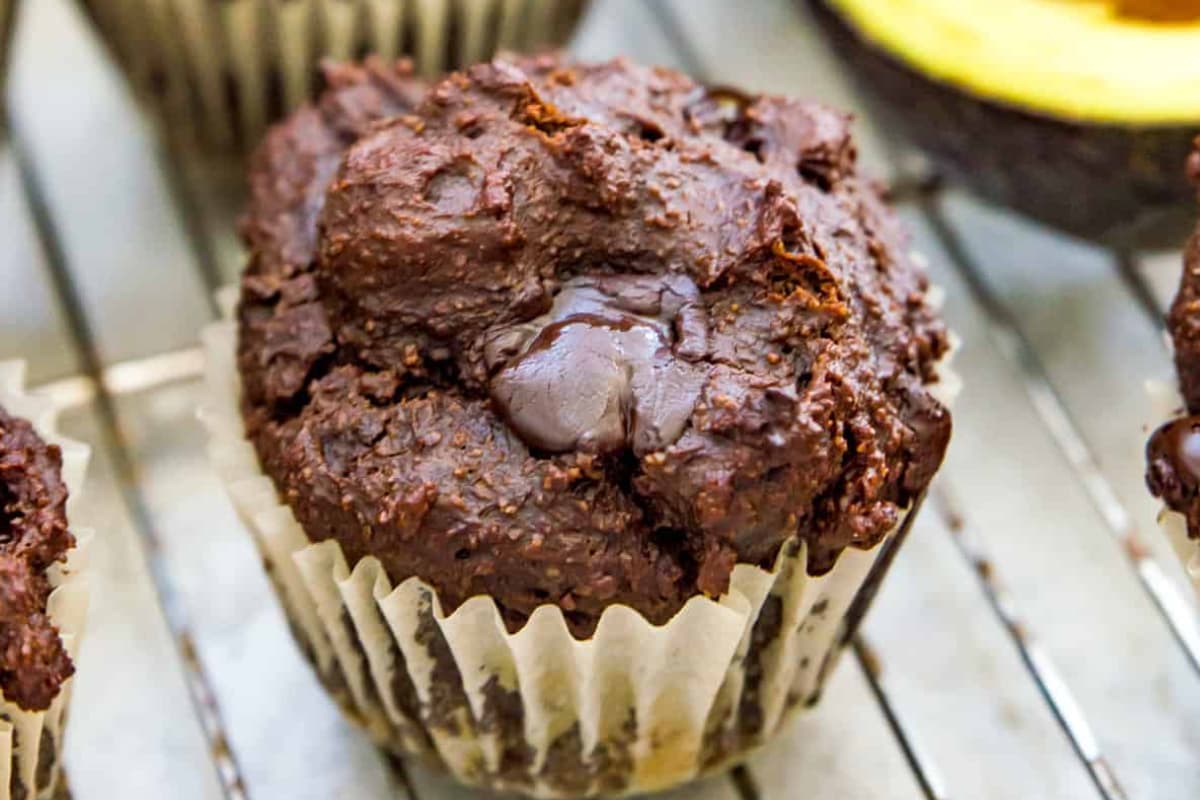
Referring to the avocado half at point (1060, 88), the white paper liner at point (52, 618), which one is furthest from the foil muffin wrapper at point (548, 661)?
the avocado half at point (1060, 88)

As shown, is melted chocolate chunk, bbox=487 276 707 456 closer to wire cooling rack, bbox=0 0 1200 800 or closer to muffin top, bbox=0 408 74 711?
muffin top, bbox=0 408 74 711

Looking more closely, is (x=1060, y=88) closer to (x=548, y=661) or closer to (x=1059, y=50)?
(x=1059, y=50)

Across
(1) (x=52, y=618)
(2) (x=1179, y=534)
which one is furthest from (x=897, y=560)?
(1) (x=52, y=618)

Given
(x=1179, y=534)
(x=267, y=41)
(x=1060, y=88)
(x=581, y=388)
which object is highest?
(x=267, y=41)

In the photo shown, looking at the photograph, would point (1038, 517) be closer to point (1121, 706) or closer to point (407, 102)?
point (1121, 706)

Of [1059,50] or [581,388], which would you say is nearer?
[581,388]

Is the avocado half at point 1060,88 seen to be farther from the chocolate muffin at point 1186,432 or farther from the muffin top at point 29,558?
the muffin top at point 29,558
